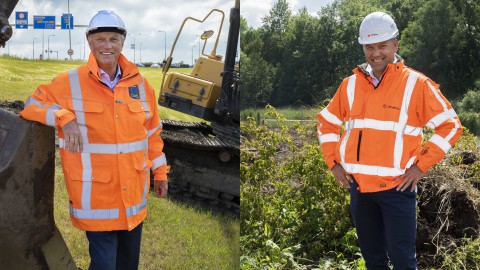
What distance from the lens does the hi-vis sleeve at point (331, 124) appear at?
9.60 ft

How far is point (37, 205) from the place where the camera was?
8.42 feet

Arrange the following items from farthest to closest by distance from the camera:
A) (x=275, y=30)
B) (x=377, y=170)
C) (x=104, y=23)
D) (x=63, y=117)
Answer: (x=275, y=30) → (x=377, y=170) → (x=104, y=23) → (x=63, y=117)

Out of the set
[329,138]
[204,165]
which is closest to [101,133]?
[329,138]

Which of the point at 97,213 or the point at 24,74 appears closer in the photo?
the point at 97,213

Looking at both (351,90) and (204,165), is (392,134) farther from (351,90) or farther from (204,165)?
(204,165)

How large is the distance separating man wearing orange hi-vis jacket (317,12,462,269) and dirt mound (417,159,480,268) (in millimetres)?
1225

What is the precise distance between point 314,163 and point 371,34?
1.64 metres

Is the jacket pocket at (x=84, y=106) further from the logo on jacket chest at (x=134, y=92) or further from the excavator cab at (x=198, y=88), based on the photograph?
the excavator cab at (x=198, y=88)

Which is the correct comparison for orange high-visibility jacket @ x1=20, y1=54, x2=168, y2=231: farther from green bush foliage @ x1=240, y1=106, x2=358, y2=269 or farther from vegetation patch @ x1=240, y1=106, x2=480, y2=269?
green bush foliage @ x1=240, y1=106, x2=358, y2=269

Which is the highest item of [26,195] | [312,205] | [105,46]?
[105,46]

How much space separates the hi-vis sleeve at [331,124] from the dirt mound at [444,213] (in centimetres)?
127

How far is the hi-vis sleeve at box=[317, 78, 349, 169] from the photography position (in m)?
2.93

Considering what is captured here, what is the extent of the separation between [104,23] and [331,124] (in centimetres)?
117

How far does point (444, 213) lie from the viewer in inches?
156
